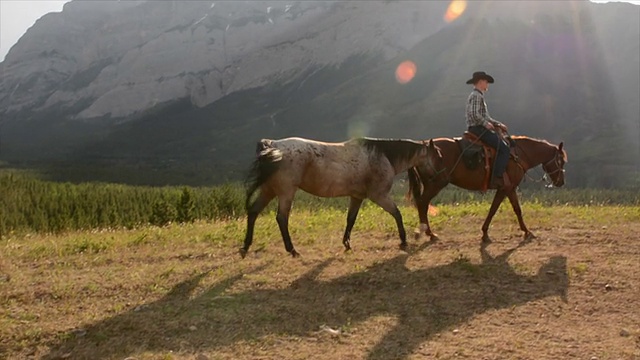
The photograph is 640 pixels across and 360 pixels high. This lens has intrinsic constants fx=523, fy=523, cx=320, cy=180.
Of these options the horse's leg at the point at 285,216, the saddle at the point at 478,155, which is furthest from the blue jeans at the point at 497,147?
the horse's leg at the point at 285,216

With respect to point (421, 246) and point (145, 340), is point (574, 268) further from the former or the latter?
point (145, 340)

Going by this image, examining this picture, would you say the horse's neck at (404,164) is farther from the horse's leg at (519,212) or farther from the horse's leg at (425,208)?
the horse's leg at (519,212)

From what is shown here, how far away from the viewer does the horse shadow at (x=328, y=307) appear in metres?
6.58

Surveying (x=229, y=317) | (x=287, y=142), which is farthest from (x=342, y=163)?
(x=229, y=317)

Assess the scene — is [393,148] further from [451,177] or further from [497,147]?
[497,147]

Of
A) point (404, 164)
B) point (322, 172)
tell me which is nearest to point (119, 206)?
point (404, 164)

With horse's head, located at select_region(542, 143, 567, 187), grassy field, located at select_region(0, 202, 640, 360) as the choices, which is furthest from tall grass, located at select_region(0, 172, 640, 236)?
grassy field, located at select_region(0, 202, 640, 360)

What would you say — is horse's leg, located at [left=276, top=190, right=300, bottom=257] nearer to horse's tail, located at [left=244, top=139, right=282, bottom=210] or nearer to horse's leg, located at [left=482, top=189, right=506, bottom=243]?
horse's tail, located at [left=244, top=139, right=282, bottom=210]

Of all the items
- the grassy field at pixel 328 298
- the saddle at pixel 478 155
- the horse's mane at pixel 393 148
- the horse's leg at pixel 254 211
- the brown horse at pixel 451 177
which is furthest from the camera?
the saddle at pixel 478 155

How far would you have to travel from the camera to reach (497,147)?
1183 cm

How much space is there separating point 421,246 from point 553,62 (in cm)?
20506

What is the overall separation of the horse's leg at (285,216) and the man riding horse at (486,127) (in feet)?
15.1

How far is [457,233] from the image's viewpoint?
12.3 metres

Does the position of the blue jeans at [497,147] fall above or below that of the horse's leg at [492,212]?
above
